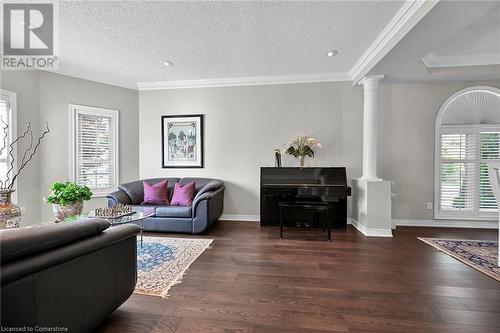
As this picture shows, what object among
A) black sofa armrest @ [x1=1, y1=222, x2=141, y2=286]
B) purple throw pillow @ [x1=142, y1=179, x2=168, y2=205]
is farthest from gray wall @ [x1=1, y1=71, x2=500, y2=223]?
black sofa armrest @ [x1=1, y1=222, x2=141, y2=286]

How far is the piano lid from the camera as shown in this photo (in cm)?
396

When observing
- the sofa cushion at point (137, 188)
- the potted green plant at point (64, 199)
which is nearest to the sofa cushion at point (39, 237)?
the potted green plant at point (64, 199)

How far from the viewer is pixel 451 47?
11.0ft

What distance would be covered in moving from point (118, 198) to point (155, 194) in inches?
23.0

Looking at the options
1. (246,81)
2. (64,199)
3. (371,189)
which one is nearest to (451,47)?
(371,189)

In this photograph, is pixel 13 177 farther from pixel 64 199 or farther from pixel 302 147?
pixel 302 147

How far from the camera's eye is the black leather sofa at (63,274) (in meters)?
0.98

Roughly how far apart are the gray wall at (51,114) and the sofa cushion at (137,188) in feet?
2.16

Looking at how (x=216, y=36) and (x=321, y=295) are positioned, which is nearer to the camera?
(x=321, y=295)

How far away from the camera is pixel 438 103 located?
412cm

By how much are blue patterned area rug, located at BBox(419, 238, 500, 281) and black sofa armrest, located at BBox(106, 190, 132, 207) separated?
4847 mm

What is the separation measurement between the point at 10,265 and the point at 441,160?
558 centimetres

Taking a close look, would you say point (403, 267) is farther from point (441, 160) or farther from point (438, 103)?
point (438, 103)

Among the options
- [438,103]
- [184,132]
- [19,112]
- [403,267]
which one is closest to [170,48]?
[184,132]
